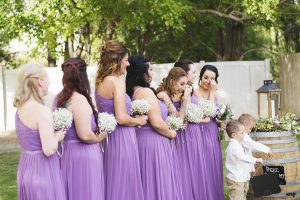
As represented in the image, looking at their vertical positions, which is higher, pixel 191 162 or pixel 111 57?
pixel 111 57

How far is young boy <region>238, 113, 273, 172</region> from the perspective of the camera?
603 centimetres

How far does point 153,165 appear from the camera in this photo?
5723 mm

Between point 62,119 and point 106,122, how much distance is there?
50 centimetres

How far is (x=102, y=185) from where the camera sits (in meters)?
5.14

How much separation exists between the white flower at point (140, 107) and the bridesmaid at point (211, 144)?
54.4 inches

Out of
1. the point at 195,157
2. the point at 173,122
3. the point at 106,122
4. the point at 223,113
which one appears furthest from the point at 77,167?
the point at 223,113

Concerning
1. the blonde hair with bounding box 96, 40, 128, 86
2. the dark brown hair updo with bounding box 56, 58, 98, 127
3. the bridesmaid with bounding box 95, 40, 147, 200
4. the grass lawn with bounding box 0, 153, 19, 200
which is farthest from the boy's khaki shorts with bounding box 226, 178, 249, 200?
the grass lawn with bounding box 0, 153, 19, 200

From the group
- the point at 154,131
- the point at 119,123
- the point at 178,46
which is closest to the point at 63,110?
the point at 119,123

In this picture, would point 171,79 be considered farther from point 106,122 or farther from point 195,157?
point 106,122

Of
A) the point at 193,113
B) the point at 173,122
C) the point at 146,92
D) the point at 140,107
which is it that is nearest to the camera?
the point at 140,107

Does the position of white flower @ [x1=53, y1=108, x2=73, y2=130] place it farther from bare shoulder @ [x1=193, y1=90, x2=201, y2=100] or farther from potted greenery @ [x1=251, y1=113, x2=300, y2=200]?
potted greenery @ [x1=251, y1=113, x2=300, y2=200]

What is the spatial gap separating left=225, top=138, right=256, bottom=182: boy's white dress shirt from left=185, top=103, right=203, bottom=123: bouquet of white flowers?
46cm

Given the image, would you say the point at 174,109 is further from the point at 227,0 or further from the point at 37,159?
the point at 227,0

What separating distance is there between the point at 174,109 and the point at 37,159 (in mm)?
1989
